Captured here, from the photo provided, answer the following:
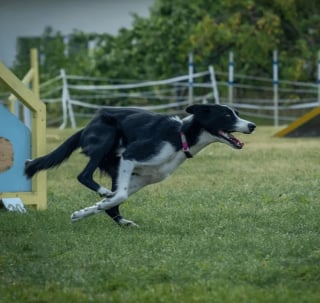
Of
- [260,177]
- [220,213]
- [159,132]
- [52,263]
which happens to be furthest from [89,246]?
[260,177]

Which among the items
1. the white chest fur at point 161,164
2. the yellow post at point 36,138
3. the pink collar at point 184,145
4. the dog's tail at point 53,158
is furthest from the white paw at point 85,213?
the yellow post at point 36,138

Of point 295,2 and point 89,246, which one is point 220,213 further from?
point 295,2

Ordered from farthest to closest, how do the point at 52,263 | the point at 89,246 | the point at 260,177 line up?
1. the point at 260,177
2. the point at 89,246
3. the point at 52,263

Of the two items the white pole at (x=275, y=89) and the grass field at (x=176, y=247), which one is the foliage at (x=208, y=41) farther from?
the grass field at (x=176, y=247)

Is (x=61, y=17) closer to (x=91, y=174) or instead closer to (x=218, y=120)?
(x=91, y=174)

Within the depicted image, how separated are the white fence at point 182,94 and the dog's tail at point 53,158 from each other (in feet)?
48.2

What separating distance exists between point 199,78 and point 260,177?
1291 cm

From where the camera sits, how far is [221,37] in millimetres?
23609

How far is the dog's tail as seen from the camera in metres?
8.30

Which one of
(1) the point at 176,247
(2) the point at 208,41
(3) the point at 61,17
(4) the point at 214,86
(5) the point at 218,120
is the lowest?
(4) the point at 214,86

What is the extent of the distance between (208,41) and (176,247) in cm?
1729

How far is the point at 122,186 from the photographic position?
789 centimetres

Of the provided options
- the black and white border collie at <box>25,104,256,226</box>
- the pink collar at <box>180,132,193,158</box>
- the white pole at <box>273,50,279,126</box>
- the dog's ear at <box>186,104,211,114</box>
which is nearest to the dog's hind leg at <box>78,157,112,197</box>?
the black and white border collie at <box>25,104,256,226</box>

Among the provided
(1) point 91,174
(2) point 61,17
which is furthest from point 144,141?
(2) point 61,17
